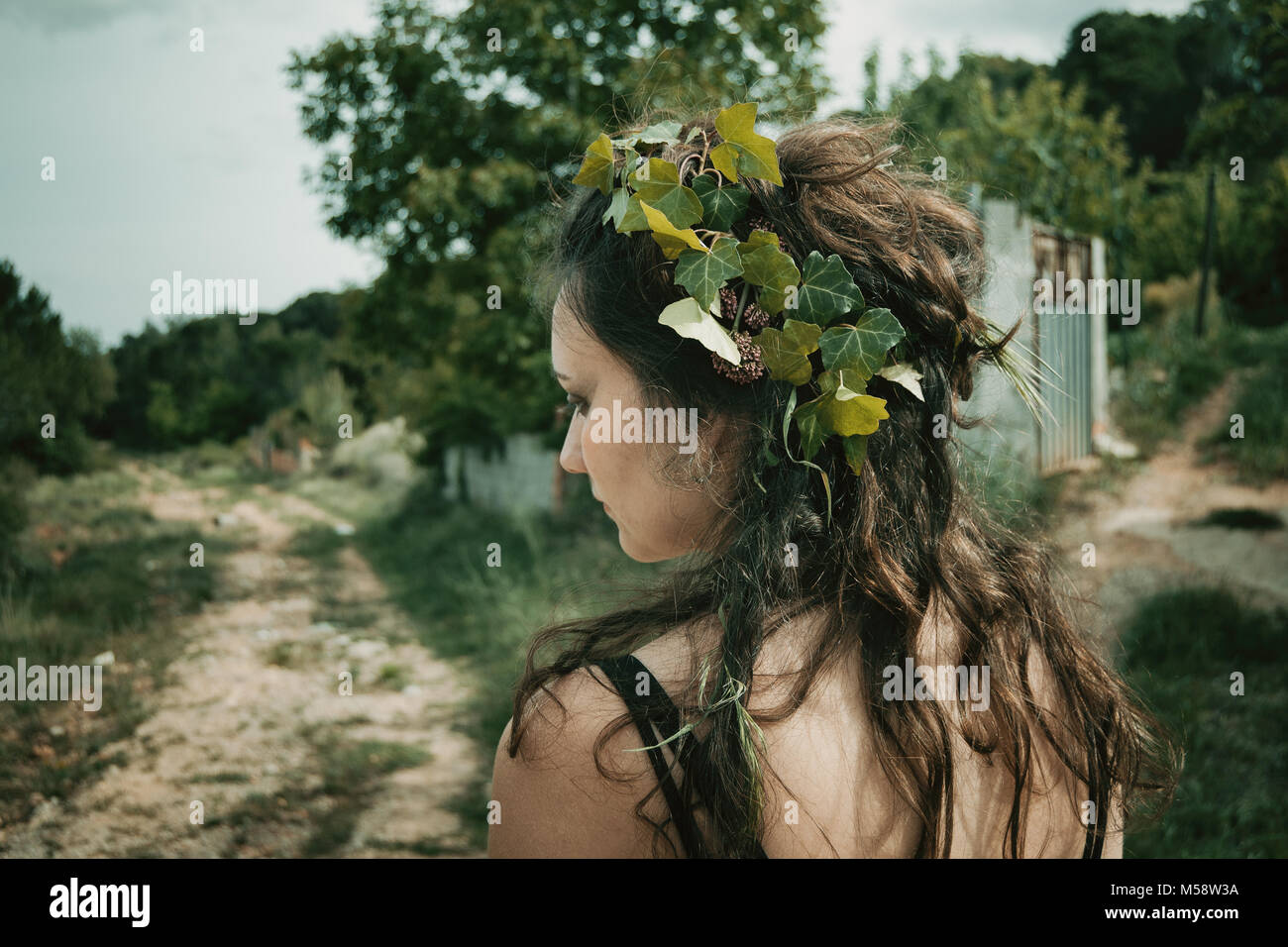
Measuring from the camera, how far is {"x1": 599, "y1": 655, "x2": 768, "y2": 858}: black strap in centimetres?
122

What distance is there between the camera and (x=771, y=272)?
4.71 ft

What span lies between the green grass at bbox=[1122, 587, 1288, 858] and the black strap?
210cm

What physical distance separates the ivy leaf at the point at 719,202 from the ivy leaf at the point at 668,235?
5 cm

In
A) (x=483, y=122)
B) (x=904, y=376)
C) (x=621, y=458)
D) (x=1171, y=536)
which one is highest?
(x=483, y=122)

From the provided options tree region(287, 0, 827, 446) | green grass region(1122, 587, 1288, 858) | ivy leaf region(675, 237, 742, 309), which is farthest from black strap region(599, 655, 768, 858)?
tree region(287, 0, 827, 446)

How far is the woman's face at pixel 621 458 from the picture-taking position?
1502 millimetres

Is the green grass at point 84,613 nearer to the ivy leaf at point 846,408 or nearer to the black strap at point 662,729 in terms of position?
the black strap at point 662,729

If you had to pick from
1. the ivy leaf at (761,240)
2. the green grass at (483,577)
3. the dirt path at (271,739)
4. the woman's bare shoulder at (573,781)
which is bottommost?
the dirt path at (271,739)

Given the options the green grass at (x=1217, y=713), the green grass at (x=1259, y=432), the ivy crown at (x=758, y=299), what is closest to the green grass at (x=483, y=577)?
the green grass at (x=1217, y=713)

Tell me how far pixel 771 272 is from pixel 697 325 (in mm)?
162

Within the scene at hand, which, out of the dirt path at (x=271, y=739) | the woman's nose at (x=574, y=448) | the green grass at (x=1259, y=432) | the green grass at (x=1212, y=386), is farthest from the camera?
the green grass at (x=1212, y=386)

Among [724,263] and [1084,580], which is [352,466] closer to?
[1084,580]

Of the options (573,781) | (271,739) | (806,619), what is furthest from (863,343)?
(271,739)

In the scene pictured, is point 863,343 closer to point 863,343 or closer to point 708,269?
point 863,343
